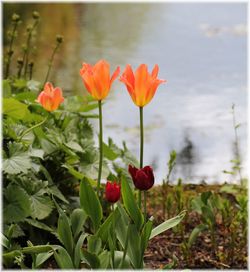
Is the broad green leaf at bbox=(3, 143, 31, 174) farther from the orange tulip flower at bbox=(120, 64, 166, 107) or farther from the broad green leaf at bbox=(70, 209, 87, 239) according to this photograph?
the orange tulip flower at bbox=(120, 64, 166, 107)

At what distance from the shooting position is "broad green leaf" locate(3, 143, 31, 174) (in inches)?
82.4

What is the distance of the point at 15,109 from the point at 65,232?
0.89 m

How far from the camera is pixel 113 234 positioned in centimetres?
157

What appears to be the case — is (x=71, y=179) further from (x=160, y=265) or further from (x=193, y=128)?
(x=193, y=128)

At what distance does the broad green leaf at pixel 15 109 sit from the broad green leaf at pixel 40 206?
13.8 inches

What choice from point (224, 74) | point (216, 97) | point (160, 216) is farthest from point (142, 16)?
point (160, 216)

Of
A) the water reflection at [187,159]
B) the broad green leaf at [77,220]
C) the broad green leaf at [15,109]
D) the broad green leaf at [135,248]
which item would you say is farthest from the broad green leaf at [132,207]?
the water reflection at [187,159]

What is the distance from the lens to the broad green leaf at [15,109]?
7.85 feet

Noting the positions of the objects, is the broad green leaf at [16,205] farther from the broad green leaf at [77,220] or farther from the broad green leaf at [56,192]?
the broad green leaf at [77,220]

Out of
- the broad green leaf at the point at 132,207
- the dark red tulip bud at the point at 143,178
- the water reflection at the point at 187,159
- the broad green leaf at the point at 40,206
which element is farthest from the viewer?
the water reflection at the point at 187,159

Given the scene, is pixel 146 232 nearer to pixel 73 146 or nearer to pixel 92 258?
pixel 92 258

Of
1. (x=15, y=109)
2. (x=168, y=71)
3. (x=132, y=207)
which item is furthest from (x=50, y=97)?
(x=168, y=71)

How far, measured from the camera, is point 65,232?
1659 mm

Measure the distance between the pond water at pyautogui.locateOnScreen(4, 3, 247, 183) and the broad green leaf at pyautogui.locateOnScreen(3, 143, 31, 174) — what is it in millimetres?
1528
